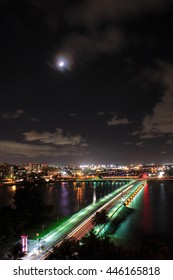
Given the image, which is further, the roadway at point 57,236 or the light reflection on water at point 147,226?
the light reflection on water at point 147,226

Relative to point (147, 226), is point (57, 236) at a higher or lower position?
higher

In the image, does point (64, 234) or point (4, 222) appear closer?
point (64, 234)

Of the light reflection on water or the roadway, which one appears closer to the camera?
the roadway

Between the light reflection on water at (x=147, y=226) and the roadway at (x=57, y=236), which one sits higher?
the roadway at (x=57, y=236)

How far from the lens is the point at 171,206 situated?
39.3 meters

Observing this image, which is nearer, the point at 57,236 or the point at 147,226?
the point at 57,236

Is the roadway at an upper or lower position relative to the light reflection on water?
upper
